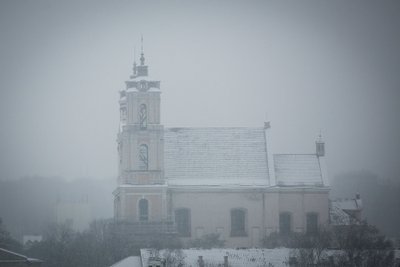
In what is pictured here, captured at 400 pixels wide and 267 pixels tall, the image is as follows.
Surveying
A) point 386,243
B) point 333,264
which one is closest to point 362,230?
point 386,243

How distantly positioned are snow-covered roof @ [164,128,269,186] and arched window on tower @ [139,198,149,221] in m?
3.04

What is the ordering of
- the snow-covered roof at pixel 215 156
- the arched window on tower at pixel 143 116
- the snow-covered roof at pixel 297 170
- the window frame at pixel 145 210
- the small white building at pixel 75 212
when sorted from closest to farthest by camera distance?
the window frame at pixel 145 210
the arched window on tower at pixel 143 116
the snow-covered roof at pixel 215 156
the snow-covered roof at pixel 297 170
the small white building at pixel 75 212

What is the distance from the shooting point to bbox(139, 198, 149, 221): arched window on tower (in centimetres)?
9319

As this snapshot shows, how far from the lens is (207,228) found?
312ft

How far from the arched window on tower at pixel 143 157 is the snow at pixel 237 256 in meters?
17.1

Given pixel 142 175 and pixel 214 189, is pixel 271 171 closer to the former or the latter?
pixel 214 189

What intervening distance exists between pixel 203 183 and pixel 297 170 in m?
8.70

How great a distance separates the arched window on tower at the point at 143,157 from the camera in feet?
309

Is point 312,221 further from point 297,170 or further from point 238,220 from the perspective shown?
point 238,220

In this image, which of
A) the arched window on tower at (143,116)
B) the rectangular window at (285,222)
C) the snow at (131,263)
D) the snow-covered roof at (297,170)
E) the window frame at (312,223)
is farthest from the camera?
the snow-covered roof at (297,170)

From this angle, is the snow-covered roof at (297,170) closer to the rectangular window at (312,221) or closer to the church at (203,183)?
the church at (203,183)

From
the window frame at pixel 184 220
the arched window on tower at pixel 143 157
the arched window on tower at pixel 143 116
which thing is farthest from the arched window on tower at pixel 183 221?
the arched window on tower at pixel 143 116

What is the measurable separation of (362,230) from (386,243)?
4383 millimetres

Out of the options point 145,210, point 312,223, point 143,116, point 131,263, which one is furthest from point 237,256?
point 143,116
